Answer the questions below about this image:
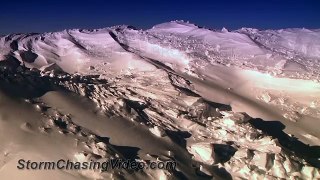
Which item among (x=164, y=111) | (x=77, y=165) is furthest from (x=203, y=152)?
(x=77, y=165)

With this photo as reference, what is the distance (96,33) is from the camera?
2098 centimetres

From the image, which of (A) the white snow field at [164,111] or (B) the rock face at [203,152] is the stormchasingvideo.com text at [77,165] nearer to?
(A) the white snow field at [164,111]

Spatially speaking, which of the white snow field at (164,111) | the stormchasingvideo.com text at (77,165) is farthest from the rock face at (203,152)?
the stormchasingvideo.com text at (77,165)

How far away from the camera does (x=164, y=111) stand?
9641 millimetres

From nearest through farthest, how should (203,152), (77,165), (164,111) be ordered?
(77,165)
(203,152)
(164,111)

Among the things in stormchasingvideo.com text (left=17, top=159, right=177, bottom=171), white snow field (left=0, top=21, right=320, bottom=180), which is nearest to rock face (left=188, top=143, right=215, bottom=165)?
white snow field (left=0, top=21, right=320, bottom=180)

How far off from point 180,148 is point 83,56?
8956mm

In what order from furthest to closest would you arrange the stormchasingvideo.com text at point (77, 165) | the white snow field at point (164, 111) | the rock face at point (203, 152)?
the rock face at point (203, 152)
the white snow field at point (164, 111)
the stormchasingvideo.com text at point (77, 165)

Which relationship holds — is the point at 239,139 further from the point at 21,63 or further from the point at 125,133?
the point at 21,63

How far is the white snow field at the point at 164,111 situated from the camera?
716cm

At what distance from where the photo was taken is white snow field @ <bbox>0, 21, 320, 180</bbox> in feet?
23.5

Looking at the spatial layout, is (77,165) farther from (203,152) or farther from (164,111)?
(164,111)

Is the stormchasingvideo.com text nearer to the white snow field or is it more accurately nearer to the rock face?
the white snow field

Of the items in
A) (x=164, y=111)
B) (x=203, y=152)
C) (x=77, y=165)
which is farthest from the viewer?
(x=164, y=111)
